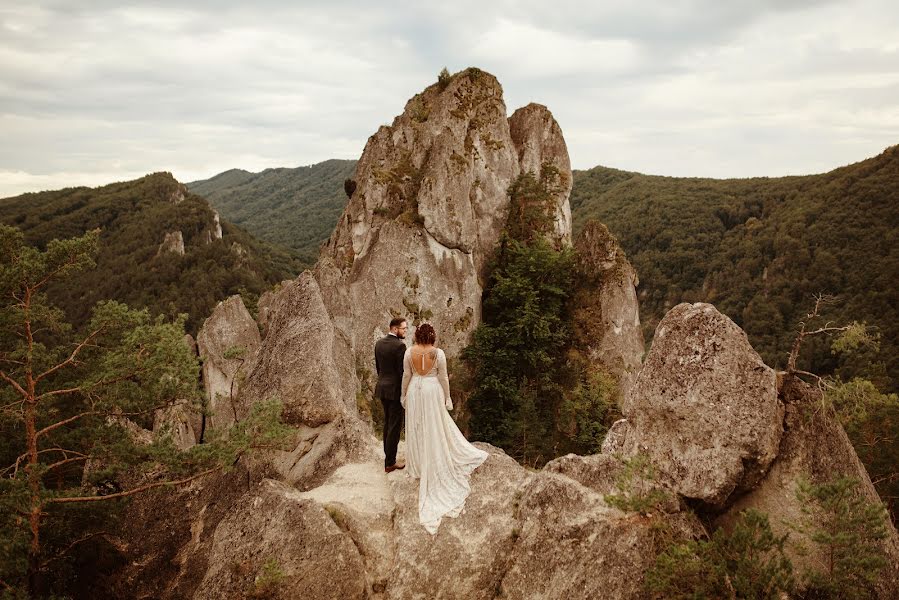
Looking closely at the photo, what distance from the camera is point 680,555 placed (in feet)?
19.9

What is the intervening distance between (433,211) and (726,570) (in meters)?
25.6

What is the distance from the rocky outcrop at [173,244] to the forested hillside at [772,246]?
2947 inches

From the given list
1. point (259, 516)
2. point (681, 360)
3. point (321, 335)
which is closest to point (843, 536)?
point (681, 360)

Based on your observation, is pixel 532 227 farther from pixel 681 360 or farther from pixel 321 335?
pixel 681 360

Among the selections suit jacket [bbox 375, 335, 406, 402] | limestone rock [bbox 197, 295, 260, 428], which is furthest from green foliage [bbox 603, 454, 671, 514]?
limestone rock [bbox 197, 295, 260, 428]

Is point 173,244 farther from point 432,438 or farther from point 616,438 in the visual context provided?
point 616,438

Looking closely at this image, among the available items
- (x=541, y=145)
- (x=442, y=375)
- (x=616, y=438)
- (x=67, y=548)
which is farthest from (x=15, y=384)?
(x=541, y=145)

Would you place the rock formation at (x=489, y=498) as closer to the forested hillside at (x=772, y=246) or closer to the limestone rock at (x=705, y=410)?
the limestone rock at (x=705, y=410)

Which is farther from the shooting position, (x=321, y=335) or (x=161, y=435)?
(x=321, y=335)

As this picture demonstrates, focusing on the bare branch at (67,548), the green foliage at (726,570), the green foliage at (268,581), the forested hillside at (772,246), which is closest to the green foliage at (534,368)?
the bare branch at (67,548)

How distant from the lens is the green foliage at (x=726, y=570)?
18.9ft

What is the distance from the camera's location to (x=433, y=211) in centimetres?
2988

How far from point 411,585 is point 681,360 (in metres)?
5.20

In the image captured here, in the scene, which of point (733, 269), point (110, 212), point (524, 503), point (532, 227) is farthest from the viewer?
point (110, 212)
